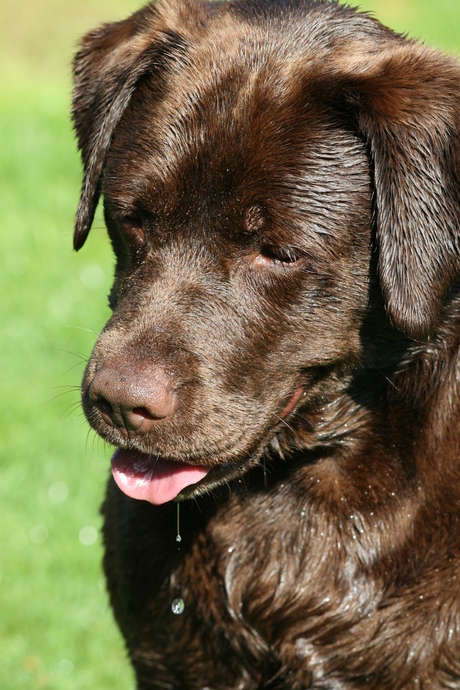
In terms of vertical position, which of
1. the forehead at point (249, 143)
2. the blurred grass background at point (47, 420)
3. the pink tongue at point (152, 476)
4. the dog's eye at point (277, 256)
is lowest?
the blurred grass background at point (47, 420)

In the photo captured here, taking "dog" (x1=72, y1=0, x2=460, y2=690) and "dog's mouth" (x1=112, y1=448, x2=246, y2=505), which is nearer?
"dog" (x1=72, y1=0, x2=460, y2=690)

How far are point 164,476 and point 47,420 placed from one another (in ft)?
10.3

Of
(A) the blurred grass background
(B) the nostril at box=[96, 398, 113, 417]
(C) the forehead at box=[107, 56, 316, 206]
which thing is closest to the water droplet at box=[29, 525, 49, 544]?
(A) the blurred grass background

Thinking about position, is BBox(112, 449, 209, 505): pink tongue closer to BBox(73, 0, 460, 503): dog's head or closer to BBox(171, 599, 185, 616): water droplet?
BBox(73, 0, 460, 503): dog's head

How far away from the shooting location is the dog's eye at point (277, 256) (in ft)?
9.30

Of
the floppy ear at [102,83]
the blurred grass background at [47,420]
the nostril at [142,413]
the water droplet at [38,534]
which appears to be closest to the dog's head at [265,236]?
the nostril at [142,413]

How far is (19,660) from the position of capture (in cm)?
441

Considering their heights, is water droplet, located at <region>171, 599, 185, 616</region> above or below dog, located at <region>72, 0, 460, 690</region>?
below

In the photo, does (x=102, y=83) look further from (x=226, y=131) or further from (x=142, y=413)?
(x=142, y=413)

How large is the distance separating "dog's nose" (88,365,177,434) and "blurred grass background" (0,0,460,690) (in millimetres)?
440

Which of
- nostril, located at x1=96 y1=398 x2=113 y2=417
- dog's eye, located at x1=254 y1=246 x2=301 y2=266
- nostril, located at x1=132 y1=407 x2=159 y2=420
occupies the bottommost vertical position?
nostril, located at x1=96 y1=398 x2=113 y2=417

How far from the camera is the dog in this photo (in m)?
2.83

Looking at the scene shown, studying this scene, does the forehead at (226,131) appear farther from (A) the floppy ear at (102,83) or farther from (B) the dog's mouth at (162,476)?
(B) the dog's mouth at (162,476)

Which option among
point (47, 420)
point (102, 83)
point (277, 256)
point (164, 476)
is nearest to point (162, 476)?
point (164, 476)
